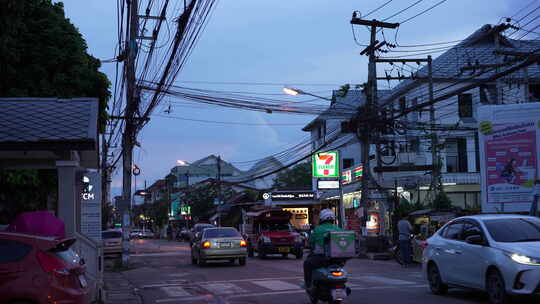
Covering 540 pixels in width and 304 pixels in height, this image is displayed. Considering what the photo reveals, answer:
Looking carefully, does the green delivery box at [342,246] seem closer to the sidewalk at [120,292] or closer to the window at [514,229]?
the window at [514,229]

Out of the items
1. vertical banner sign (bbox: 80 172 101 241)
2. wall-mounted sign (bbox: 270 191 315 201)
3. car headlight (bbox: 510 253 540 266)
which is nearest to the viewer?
car headlight (bbox: 510 253 540 266)

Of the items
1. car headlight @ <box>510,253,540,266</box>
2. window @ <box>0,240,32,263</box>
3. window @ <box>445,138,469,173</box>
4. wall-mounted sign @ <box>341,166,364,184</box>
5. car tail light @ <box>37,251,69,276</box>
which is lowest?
car headlight @ <box>510,253,540,266</box>

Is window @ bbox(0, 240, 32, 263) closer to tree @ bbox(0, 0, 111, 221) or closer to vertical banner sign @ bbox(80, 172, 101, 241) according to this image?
tree @ bbox(0, 0, 111, 221)

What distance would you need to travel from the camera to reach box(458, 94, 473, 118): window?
41.8m

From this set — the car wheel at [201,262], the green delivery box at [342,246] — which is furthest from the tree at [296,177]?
the green delivery box at [342,246]

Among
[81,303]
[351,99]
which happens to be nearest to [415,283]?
[81,303]

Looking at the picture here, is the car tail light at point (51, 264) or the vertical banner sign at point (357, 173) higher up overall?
the vertical banner sign at point (357, 173)

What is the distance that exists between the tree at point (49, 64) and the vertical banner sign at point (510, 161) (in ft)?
43.7

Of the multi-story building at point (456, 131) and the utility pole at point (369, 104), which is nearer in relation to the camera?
the utility pole at point (369, 104)

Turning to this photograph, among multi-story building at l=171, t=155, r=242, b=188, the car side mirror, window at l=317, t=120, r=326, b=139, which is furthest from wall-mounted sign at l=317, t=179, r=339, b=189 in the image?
multi-story building at l=171, t=155, r=242, b=188

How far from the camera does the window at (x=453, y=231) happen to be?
12.5 meters

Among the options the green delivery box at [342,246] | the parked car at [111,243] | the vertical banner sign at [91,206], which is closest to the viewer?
the green delivery box at [342,246]

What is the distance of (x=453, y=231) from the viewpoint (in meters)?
12.8

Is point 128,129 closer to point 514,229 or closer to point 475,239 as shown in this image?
point 475,239
